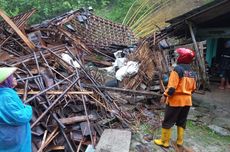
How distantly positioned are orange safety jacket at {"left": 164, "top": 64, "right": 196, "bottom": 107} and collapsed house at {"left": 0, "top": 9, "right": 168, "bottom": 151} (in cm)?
156

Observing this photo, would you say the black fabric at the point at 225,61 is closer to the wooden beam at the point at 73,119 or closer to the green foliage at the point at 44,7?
the wooden beam at the point at 73,119

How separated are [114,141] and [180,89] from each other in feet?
5.02

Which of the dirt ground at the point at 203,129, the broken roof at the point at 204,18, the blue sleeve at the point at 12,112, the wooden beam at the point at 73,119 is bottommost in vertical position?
the dirt ground at the point at 203,129

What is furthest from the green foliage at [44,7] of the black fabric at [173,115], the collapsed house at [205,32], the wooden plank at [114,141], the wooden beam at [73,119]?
the black fabric at [173,115]

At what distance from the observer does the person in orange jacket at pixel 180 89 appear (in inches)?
202

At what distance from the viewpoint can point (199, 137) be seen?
6.44m

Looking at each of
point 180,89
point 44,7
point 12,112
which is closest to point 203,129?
point 180,89

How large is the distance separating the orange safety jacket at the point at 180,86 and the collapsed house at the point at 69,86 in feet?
5.10

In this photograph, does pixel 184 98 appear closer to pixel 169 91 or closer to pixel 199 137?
pixel 169 91

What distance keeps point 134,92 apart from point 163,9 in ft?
30.4

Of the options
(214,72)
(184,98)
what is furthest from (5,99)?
(214,72)

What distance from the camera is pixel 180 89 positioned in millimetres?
5234

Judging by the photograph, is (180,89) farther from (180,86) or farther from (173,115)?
(173,115)

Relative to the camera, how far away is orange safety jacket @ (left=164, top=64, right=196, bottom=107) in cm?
512
